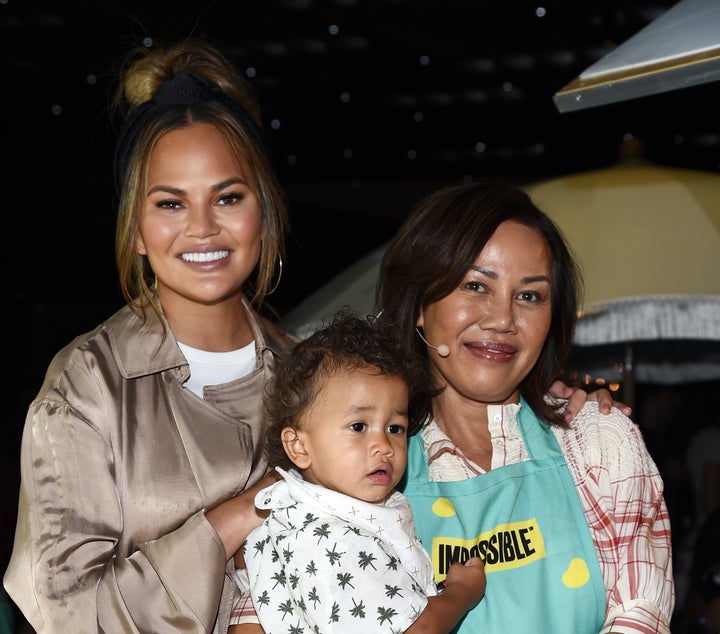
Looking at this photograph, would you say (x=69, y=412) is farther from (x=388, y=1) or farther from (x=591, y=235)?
(x=388, y=1)

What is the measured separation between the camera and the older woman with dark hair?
2115 millimetres

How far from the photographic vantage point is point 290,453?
7.08 ft

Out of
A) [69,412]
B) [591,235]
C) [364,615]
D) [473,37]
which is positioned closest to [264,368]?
[69,412]

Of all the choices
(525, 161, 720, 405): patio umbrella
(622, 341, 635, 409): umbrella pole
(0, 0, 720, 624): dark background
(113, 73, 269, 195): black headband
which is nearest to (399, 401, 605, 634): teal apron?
(113, 73, 269, 195): black headband

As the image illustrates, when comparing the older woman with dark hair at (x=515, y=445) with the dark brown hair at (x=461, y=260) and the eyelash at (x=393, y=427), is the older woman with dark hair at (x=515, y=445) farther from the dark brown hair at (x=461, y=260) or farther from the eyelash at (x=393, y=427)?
the eyelash at (x=393, y=427)

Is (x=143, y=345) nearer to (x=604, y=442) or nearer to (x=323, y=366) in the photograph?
(x=323, y=366)

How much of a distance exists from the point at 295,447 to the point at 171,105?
0.88 meters

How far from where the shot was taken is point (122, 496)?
211cm

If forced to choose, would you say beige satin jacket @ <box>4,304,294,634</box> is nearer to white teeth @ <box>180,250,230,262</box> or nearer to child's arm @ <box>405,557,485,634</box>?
white teeth @ <box>180,250,230,262</box>

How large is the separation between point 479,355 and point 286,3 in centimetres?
399

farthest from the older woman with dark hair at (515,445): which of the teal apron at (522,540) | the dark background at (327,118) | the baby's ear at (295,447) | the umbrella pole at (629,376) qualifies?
the umbrella pole at (629,376)

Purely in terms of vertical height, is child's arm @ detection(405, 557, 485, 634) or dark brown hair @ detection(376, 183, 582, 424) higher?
dark brown hair @ detection(376, 183, 582, 424)

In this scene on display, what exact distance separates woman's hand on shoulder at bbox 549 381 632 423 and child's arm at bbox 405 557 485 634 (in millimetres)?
470

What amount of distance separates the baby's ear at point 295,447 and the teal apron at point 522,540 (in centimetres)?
30
